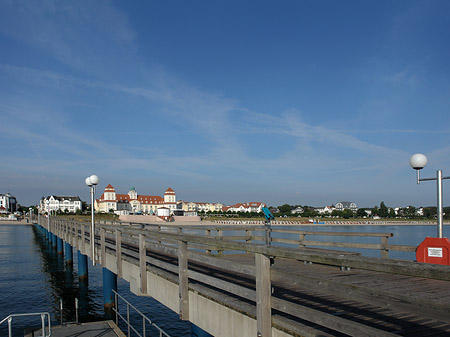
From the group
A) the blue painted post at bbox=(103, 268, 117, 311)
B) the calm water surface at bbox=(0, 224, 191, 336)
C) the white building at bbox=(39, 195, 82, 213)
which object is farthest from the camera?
the white building at bbox=(39, 195, 82, 213)

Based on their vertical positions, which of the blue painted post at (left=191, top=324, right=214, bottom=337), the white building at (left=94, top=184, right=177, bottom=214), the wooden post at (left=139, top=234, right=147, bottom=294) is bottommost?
the white building at (left=94, top=184, right=177, bottom=214)

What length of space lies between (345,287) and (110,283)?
15904 mm

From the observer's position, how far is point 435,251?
7.64 metres

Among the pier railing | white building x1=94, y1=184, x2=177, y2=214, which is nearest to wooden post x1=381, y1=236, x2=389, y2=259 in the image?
the pier railing

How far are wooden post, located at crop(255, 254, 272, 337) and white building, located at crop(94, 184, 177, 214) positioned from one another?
538 ft

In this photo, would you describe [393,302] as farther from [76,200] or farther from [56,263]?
[76,200]

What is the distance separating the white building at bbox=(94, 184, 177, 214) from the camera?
562 ft

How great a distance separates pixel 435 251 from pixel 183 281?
5183mm

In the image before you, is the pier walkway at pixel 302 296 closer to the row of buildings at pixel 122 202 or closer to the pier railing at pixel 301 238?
the pier railing at pixel 301 238

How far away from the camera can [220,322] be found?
17.0ft

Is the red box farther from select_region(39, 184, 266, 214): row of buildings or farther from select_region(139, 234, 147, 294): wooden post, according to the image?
select_region(39, 184, 266, 214): row of buildings

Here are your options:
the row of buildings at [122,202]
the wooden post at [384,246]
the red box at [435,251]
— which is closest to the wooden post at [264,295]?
the red box at [435,251]

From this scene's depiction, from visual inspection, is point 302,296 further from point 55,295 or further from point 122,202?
point 122,202

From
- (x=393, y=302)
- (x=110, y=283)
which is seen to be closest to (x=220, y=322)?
(x=393, y=302)
